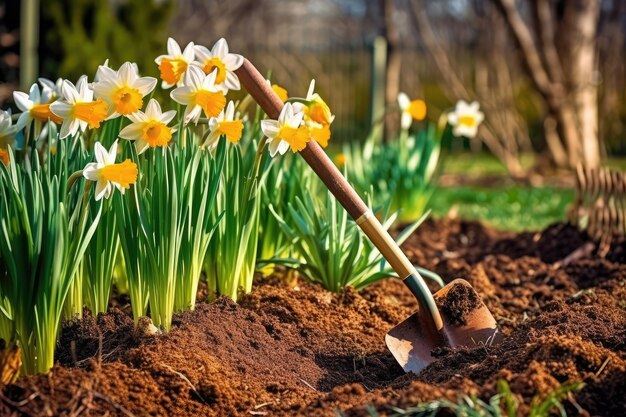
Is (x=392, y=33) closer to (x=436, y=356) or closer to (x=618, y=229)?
(x=618, y=229)

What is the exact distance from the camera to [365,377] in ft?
8.09

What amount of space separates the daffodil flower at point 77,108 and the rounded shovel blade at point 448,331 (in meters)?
1.02

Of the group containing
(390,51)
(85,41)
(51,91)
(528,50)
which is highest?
(85,41)

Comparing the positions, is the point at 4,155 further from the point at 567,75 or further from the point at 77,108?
the point at 567,75

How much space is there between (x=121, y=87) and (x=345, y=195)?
26.8 inches

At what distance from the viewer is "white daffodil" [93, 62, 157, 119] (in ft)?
7.68

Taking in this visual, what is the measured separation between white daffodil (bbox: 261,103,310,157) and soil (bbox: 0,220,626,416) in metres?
0.50

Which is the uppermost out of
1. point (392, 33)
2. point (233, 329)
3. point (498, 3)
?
point (392, 33)

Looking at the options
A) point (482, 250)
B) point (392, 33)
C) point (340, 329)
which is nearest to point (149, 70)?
point (392, 33)

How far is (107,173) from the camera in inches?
84.7

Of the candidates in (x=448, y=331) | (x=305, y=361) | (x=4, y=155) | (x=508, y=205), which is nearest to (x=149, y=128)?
(x=4, y=155)

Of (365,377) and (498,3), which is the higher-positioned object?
(498,3)

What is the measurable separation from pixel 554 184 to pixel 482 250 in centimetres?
402

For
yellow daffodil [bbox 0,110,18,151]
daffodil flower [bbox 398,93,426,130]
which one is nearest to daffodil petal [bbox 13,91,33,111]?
yellow daffodil [bbox 0,110,18,151]
